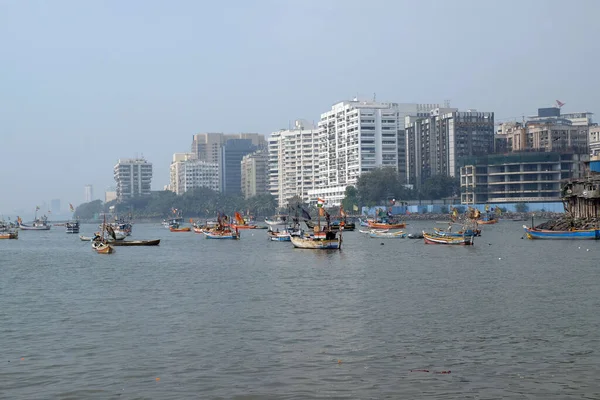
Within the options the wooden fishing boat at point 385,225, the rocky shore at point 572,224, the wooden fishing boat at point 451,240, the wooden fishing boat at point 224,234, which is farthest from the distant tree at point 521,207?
the wooden fishing boat at point 451,240

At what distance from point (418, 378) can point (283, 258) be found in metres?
51.3

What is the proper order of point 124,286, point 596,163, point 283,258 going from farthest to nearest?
point 596,163
point 283,258
point 124,286

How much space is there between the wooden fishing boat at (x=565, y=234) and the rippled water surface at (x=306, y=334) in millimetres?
32904

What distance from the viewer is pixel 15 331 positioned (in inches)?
1268

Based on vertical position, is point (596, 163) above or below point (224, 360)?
above

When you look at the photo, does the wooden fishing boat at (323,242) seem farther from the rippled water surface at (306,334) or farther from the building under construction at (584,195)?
the building under construction at (584,195)

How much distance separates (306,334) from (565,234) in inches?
2769

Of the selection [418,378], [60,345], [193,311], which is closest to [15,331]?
[60,345]

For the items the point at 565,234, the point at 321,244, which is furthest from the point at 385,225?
the point at 321,244

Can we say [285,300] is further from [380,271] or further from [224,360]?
[380,271]

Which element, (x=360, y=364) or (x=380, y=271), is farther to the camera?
(x=380, y=271)

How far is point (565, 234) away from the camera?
307 feet

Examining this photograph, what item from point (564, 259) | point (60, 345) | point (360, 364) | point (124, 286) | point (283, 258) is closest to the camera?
point (360, 364)

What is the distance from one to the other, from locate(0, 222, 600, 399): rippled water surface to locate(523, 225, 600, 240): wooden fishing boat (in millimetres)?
32904
